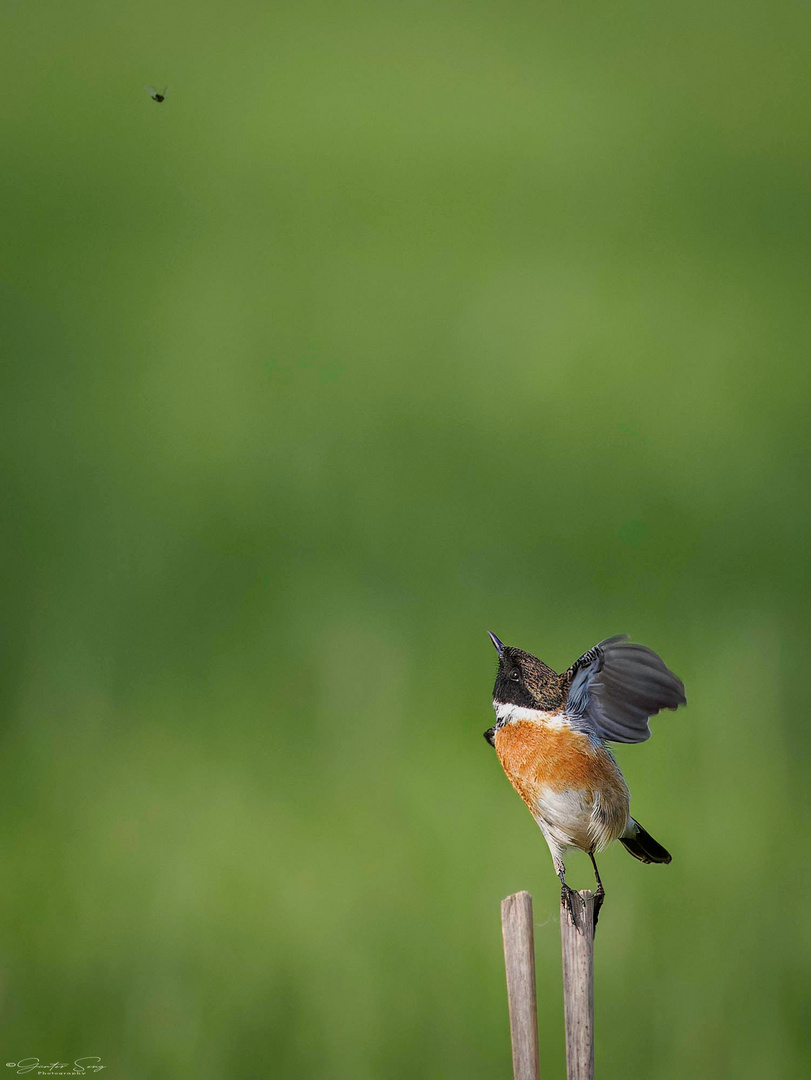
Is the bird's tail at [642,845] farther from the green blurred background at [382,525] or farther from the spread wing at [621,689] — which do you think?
the green blurred background at [382,525]

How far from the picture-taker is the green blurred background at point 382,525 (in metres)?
1.65

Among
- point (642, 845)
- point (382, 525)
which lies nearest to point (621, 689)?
point (642, 845)

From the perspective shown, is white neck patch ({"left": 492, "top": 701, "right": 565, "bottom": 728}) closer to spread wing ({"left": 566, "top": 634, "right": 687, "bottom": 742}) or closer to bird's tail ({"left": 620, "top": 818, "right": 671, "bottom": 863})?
spread wing ({"left": 566, "top": 634, "right": 687, "bottom": 742})

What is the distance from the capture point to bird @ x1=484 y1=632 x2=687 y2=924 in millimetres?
933

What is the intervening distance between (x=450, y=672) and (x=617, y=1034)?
0.65 metres

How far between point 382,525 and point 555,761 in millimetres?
1136

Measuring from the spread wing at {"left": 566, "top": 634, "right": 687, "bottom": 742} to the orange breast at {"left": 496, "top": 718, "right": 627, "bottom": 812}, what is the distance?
0.02 m

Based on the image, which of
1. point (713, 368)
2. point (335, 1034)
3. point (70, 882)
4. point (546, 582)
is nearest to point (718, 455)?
point (713, 368)

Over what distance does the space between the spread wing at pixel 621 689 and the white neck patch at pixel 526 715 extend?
0.02 meters
